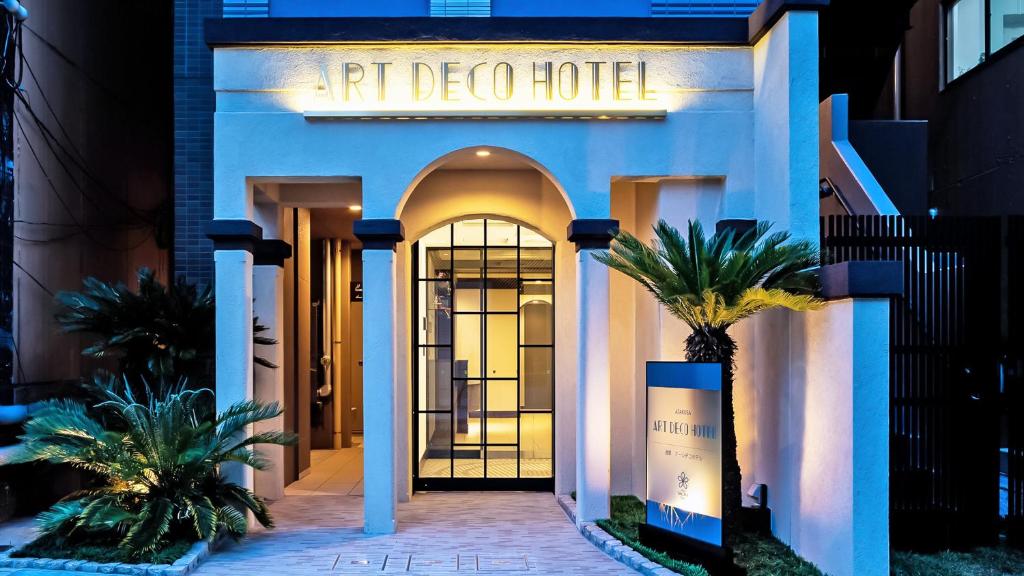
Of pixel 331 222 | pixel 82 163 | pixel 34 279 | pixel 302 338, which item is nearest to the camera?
pixel 34 279

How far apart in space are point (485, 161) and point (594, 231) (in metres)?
2.16

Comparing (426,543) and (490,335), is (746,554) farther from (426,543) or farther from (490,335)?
(490,335)

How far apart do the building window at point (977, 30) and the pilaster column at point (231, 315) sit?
41.6 feet

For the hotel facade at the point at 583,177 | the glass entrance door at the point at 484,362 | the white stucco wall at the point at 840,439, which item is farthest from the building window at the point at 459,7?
the white stucco wall at the point at 840,439

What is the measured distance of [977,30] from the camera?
14.7 meters

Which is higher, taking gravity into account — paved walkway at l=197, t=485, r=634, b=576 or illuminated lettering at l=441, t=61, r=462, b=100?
illuminated lettering at l=441, t=61, r=462, b=100

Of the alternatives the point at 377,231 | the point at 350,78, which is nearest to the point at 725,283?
the point at 377,231

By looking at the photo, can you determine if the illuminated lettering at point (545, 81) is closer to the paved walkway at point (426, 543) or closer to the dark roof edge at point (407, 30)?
the dark roof edge at point (407, 30)

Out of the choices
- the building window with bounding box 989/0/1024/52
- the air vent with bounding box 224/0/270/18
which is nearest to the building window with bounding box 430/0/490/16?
the air vent with bounding box 224/0/270/18

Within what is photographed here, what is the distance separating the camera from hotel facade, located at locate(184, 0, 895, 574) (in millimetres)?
7648

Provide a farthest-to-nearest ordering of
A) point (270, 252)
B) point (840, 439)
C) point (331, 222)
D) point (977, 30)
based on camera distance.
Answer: point (331, 222) < point (977, 30) < point (270, 252) < point (840, 439)

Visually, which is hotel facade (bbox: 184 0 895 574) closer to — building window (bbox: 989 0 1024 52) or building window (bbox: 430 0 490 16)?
building window (bbox: 430 0 490 16)

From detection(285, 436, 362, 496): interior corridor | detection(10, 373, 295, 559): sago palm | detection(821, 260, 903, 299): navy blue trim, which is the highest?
detection(821, 260, 903, 299): navy blue trim

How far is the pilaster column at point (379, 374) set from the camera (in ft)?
29.4
